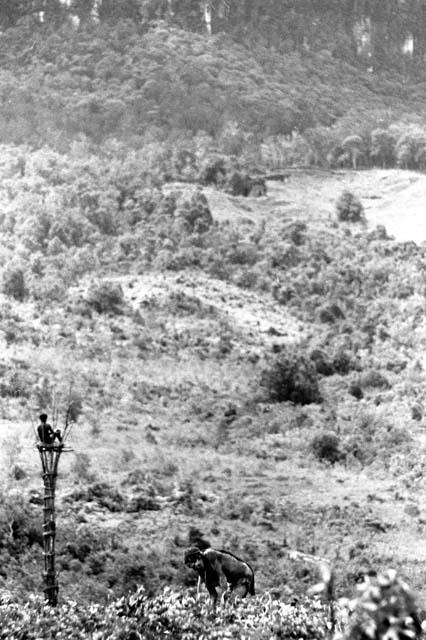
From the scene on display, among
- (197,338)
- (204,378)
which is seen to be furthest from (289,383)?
(197,338)

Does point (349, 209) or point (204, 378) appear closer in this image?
point (204, 378)

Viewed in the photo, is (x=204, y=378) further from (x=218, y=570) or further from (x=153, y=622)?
(x=153, y=622)

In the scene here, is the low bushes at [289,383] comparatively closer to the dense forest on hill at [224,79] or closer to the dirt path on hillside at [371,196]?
the dirt path on hillside at [371,196]

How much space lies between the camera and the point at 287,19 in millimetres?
114000

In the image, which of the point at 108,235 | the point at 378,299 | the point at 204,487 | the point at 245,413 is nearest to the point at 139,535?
the point at 204,487

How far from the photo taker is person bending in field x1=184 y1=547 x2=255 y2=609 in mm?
14273

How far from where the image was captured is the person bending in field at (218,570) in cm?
1427

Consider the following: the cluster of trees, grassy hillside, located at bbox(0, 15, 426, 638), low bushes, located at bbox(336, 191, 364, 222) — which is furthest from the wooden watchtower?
the cluster of trees

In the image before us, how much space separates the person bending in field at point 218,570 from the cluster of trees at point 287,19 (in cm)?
9836

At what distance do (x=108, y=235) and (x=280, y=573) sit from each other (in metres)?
39.9

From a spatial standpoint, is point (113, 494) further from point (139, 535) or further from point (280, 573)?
point (280, 573)

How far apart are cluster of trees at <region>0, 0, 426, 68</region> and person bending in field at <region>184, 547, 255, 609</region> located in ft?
323

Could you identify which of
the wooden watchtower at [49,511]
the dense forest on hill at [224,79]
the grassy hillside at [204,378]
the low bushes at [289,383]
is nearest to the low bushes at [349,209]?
the grassy hillside at [204,378]

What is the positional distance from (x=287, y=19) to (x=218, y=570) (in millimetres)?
106960
